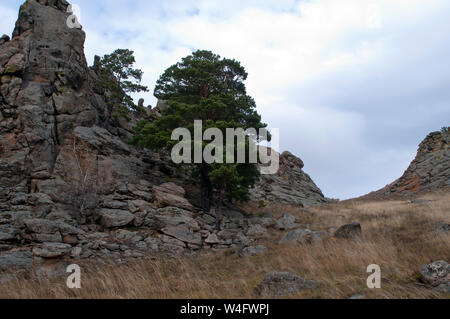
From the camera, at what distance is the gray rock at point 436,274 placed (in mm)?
5465

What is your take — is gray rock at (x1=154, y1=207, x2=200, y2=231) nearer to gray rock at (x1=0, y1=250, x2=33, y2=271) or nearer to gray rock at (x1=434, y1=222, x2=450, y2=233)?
gray rock at (x1=0, y1=250, x2=33, y2=271)

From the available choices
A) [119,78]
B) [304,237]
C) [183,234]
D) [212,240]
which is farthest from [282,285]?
[119,78]

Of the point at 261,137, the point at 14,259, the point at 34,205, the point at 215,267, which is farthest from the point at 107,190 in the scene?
the point at 261,137

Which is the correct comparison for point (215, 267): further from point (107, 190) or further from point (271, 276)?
point (107, 190)

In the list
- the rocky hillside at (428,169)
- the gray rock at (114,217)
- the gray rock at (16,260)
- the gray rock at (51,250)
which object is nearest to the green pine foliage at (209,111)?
the gray rock at (114,217)

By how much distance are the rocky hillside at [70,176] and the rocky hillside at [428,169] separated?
22390 mm

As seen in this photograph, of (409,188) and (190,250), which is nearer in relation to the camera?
(190,250)

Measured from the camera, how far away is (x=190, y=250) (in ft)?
42.5

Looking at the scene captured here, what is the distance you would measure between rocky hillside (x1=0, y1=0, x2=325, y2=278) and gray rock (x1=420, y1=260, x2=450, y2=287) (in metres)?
8.86

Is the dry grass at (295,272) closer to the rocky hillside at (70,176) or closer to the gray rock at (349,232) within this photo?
the gray rock at (349,232)

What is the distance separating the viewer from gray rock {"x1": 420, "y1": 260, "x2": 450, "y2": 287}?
17.9 feet

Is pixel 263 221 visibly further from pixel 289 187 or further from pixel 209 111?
pixel 289 187
